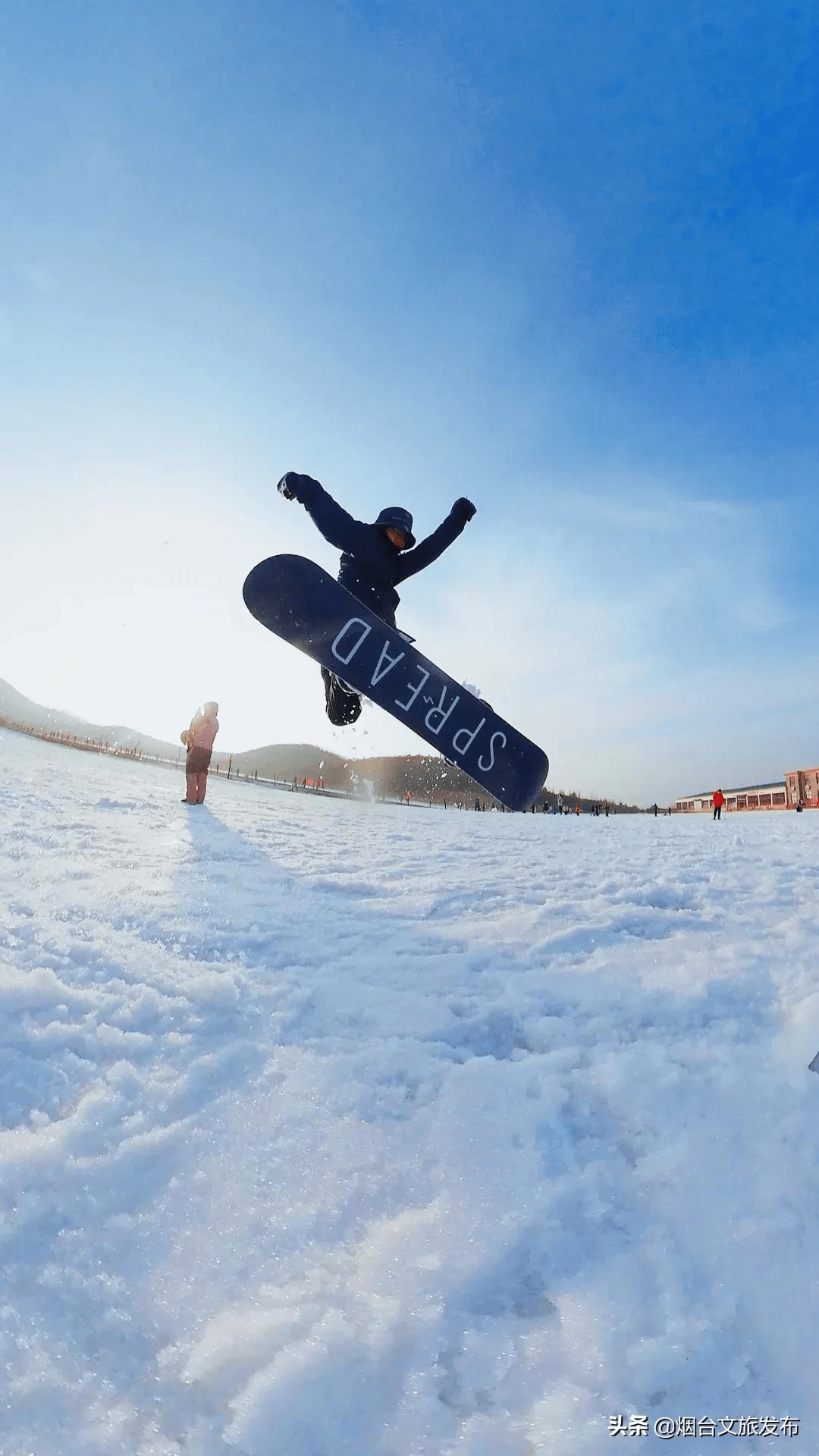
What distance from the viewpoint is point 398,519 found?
5551 mm

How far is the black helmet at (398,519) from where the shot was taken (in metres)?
5.55

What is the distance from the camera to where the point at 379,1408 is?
53.9 inches

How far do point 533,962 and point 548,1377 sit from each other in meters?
1.99

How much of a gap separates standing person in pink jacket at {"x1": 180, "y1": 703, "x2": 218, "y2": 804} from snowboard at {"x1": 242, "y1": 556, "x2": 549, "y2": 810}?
20.7ft

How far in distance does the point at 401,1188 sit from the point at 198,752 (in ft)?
31.5

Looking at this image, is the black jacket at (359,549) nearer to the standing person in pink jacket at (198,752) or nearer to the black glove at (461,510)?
the black glove at (461,510)

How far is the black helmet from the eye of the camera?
5.55 metres

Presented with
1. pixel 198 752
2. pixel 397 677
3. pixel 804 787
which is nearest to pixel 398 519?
pixel 397 677

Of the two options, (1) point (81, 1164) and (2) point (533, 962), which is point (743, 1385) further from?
(2) point (533, 962)

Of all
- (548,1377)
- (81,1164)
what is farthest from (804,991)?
(81,1164)

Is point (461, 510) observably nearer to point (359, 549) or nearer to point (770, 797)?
point (359, 549)

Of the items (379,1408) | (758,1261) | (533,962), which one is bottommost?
(379,1408)

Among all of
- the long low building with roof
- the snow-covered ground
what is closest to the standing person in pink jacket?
the snow-covered ground

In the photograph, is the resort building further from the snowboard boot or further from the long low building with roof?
the snowboard boot
